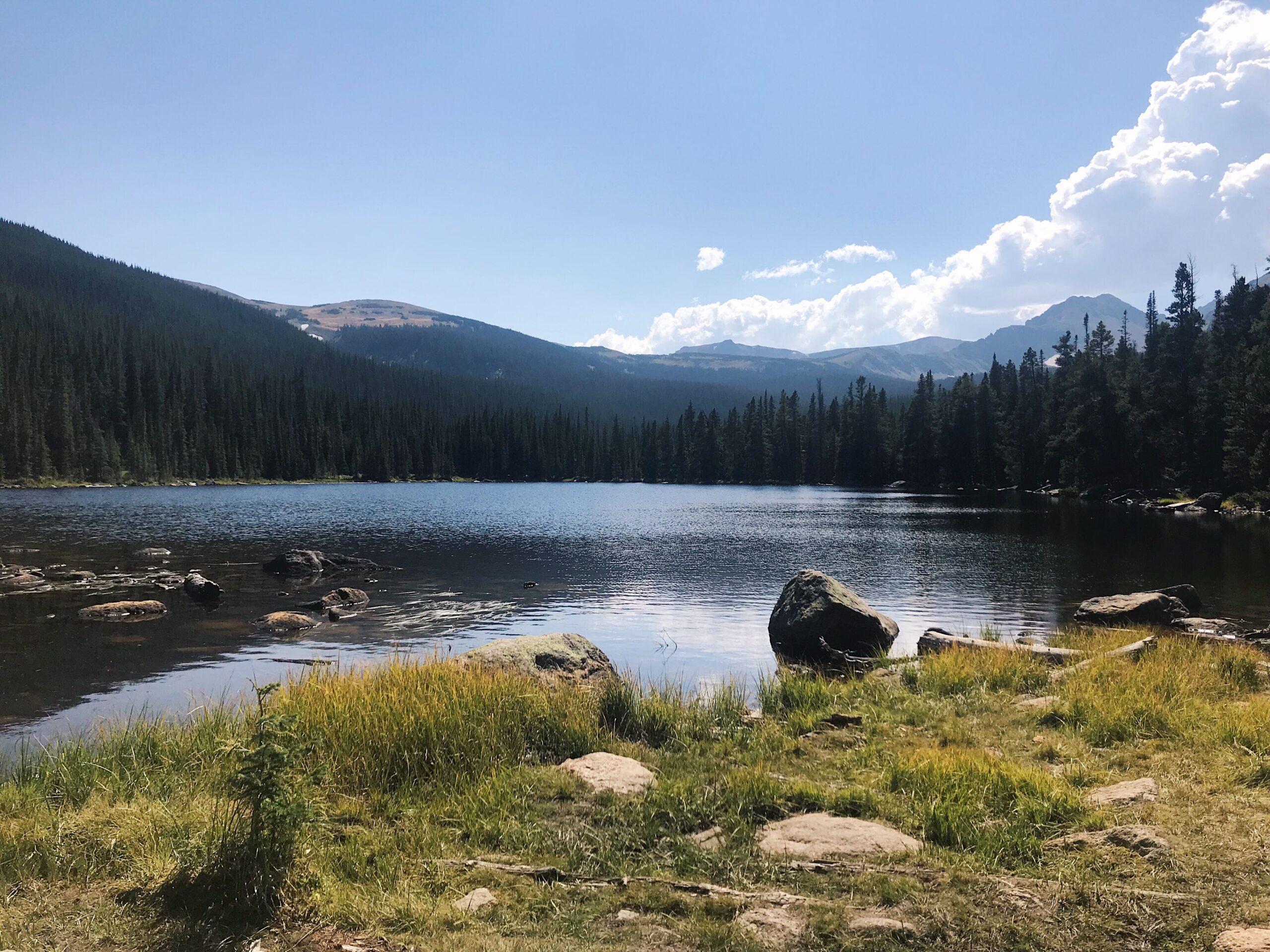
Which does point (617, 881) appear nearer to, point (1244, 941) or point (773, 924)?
point (773, 924)

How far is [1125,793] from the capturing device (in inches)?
319

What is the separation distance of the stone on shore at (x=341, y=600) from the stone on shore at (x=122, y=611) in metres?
5.35

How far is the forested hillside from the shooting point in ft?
283

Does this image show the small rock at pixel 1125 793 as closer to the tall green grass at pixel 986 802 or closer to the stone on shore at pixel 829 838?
the tall green grass at pixel 986 802

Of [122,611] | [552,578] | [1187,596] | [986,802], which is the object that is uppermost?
[986,802]

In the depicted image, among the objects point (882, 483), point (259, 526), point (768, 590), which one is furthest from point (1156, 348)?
point (259, 526)

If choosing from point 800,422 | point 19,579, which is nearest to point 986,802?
point 19,579

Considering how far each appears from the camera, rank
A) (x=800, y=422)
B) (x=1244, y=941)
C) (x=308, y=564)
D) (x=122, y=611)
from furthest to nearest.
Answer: (x=800, y=422), (x=308, y=564), (x=122, y=611), (x=1244, y=941)

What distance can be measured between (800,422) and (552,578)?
142m

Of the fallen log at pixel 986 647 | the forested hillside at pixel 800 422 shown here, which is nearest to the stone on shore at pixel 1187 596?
the fallen log at pixel 986 647

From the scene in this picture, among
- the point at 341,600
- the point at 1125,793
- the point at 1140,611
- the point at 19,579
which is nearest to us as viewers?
the point at 1125,793

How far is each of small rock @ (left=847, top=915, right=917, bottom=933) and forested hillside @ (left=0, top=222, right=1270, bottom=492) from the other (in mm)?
81399

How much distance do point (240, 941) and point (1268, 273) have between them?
115 meters

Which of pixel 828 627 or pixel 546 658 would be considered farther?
pixel 828 627
